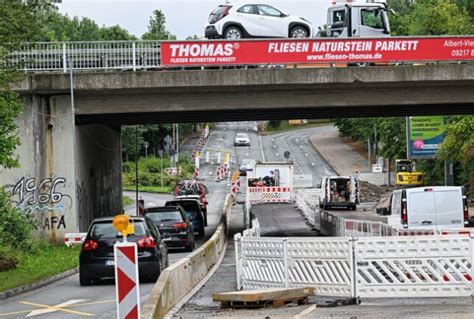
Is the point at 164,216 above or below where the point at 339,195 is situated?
above

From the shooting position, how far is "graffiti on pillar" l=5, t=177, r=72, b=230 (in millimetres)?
37094

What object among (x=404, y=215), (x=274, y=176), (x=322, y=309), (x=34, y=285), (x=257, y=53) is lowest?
(x=34, y=285)

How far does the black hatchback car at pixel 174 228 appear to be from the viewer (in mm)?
34500

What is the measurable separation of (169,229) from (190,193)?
30.2 m

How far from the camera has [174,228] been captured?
34.6 m

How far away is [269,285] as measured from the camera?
64.5 feet

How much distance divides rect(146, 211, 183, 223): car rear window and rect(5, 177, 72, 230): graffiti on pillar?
12.3ft

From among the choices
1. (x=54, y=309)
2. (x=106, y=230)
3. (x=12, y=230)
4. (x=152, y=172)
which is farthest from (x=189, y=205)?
(x=152, y=172)

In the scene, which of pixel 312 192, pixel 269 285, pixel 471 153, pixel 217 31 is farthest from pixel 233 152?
pixel 269 285

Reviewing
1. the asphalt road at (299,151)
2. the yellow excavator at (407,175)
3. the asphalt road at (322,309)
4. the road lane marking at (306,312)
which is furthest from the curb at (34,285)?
the asphalt road at (299,151)

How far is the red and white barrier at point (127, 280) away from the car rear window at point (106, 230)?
37.5 ft

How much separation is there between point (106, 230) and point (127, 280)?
11835 mm

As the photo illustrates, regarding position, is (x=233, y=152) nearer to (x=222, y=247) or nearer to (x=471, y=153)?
(x=471, y=153)

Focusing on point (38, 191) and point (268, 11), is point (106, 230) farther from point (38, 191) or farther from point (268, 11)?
point (268, 11)
